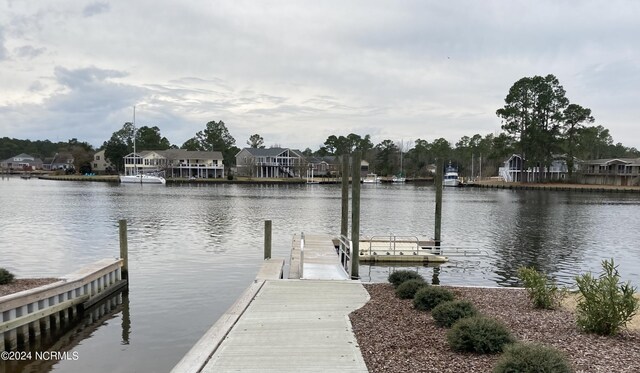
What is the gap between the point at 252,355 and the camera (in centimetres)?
763

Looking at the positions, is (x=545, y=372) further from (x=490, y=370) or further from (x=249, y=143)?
(x=249, y=143)

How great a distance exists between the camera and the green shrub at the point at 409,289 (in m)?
11.8

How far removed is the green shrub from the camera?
1179cm

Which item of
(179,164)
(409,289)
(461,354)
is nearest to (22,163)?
(179,164)

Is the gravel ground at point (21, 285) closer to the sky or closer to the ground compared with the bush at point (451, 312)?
closer to the ground

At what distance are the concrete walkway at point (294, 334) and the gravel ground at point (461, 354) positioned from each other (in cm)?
38

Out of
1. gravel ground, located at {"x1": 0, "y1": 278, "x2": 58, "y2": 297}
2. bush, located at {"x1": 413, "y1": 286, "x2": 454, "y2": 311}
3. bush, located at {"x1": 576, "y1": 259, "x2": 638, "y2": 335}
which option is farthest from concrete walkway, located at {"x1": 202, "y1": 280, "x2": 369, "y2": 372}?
gravel ground, located at {"x1": 0, "y1": 278, "x2": 58, "y2": 297}

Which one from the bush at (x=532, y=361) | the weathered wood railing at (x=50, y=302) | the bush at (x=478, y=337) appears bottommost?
the weathered wood railing at (x=50, y=302)

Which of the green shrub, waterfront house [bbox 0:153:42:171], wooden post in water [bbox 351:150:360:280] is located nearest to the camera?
the green shrub

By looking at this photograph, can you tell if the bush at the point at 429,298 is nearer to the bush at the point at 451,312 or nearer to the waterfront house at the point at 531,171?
the bush at the point at 451,312

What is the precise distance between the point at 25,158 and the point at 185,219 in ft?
602

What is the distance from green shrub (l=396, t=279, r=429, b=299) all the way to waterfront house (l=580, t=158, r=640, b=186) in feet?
370

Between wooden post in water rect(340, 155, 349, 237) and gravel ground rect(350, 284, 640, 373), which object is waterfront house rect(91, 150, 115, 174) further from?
gravel ground rect(350, 284, 640, 373)

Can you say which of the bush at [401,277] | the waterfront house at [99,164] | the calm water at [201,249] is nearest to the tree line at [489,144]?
the waterfront house at [99,164]
